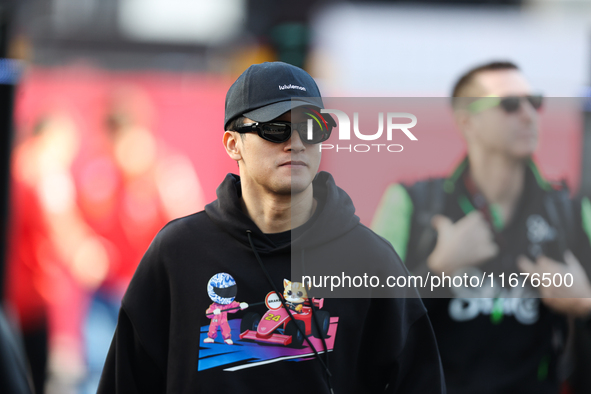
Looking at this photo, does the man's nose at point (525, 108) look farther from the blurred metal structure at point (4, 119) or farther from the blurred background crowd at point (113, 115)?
the blurred metal structure at point (4, 119)

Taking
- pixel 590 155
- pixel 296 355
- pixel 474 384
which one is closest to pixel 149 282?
pixel 296 355

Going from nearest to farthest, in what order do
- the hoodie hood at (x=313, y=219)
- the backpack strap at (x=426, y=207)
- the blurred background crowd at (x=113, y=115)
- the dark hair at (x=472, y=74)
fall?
the hoodie hood at (x=313, y=219)
the backpack strap at (x=426, y=207)
the dark hair at (x=472, y=74)
the blurred background crowd at (x=113, y=115)

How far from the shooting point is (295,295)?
1.64m

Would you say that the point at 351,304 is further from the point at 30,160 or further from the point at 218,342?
the point at 30,160

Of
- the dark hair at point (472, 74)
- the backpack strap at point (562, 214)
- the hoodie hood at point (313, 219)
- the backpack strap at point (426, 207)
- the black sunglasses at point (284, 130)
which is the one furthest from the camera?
the dark hair at point (472, 74)

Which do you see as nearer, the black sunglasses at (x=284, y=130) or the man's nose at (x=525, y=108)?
the black sunglasses at (x=284, y=130)

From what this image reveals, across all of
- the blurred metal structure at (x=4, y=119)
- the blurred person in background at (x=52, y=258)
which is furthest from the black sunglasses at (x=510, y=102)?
the blurred metal structure at (x=4, y=119)

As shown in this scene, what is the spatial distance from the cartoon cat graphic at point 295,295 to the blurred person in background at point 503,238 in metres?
0.88

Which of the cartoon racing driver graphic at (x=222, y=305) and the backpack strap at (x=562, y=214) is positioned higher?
the backpack strap at (x=562, y=214)

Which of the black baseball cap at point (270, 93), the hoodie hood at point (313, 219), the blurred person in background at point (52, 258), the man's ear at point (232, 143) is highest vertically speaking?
the black baseball cap at point (270, 93)

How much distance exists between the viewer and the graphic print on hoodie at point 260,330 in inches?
63.1

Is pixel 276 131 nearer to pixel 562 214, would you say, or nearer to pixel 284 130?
pixel 284 130

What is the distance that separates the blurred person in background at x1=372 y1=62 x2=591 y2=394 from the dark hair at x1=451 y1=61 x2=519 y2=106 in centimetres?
4

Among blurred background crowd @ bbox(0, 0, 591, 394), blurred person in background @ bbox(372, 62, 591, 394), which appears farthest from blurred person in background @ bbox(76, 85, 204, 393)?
blurred person in background @ bbox(372, 62, 591, 394)
